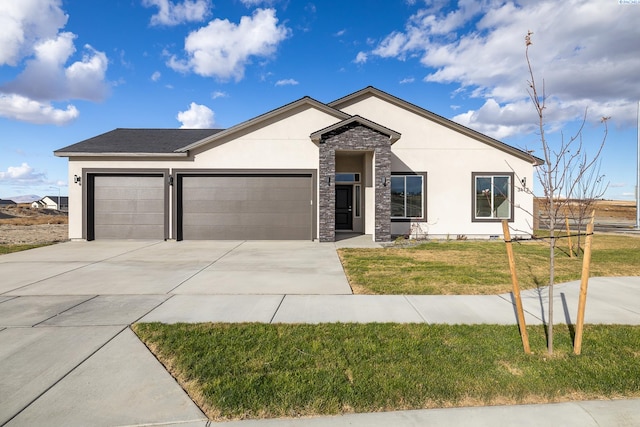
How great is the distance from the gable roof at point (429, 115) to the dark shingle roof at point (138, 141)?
23.2 ft

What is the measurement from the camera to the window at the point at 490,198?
1427 cm

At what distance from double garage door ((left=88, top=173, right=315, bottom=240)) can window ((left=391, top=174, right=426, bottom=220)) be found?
3.82 meters

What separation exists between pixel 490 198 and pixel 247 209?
411 inches

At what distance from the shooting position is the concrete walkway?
8.79 feet

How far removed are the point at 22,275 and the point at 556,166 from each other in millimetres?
10030

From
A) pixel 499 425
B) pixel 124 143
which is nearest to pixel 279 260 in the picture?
pixel 499 425

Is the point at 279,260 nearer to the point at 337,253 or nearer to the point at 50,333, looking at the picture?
the point at 337,253

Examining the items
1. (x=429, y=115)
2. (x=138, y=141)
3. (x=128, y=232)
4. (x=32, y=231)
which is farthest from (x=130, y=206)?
(x=429, y=115)

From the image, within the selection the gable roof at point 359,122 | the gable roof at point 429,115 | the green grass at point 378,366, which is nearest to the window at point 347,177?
the gable roof at point 429,115

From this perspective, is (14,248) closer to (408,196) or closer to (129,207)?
(129,207)

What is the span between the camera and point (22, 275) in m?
7.26

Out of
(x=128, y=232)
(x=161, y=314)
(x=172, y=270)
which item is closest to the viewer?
(x=161, y=314)

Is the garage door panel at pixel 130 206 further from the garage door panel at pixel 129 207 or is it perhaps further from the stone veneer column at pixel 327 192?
the stone veneer column at pixel 327 192

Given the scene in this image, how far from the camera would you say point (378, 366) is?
3338 millimetres
